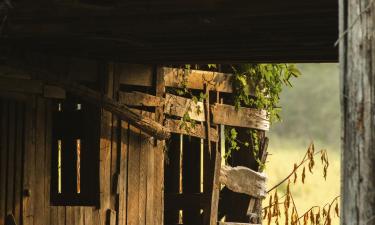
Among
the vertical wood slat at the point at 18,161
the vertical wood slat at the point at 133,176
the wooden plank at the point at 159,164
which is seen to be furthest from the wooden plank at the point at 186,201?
the vertical wood slat at the point at 18,161

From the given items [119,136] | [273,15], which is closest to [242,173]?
[119,136]

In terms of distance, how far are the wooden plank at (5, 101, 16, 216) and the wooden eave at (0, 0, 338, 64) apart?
0.73m

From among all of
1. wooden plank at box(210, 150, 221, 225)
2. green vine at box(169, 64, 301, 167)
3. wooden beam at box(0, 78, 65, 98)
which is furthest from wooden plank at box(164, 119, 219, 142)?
wooden beam at box(0, 78, 65, 98)

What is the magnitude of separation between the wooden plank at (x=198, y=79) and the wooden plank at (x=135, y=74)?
37 centimetres

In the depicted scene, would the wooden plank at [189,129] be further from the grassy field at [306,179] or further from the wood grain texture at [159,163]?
the grassy field at [306,179]

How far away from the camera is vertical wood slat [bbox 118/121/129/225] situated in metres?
11.6

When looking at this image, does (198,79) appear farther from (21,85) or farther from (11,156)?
(11,156)

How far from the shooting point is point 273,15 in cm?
810

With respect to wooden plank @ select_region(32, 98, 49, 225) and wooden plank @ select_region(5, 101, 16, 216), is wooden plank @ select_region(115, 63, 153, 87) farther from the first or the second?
wooden plank @ select_region(5, 101, 16, 216)

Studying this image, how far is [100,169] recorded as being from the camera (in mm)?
11281

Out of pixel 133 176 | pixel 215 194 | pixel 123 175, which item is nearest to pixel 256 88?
pixel 215 194

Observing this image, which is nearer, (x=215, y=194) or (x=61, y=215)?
(x=61, y=215)

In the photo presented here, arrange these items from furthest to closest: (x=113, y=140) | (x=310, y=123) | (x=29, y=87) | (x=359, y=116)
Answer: (x=310, y=123) < (x=113, y=140) < (x=29, y=87) < (x=359, y=116)

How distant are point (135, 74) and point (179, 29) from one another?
3.41 meters
